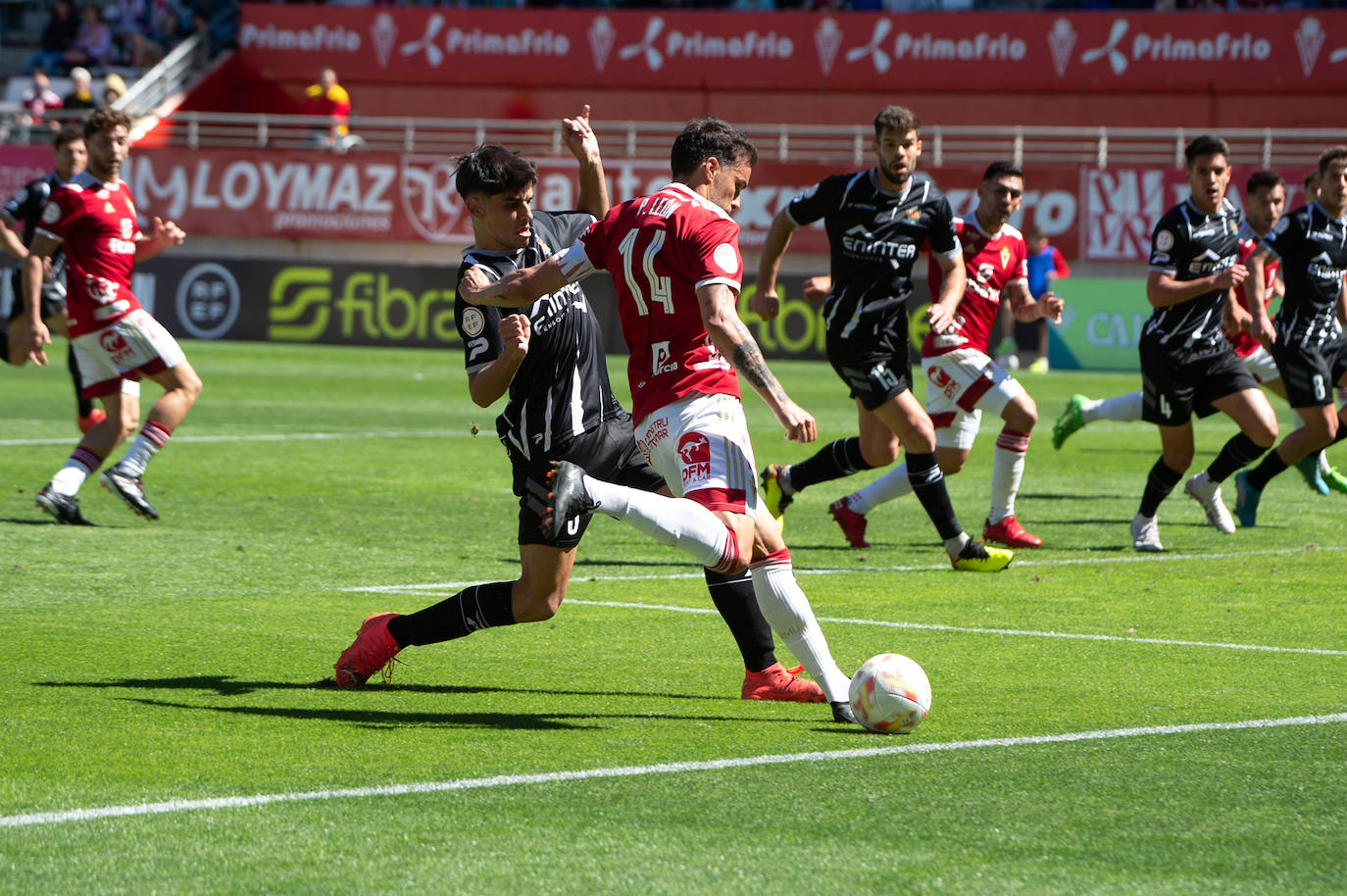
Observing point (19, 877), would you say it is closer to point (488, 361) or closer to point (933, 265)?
point (488, 361)

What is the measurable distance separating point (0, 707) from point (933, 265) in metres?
5.71

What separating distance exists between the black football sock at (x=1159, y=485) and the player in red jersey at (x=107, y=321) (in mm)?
5657

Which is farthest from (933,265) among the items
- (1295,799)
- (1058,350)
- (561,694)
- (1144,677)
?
(1058,350)

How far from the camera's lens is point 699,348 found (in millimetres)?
6020

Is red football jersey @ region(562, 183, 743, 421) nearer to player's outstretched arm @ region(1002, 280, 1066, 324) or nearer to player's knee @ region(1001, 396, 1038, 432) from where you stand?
player's outstretched arm @ region(1002, 280, 1066, 324)

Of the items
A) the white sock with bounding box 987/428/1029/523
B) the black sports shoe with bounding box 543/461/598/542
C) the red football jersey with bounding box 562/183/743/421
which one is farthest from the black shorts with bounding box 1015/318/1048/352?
the black sports shoe with bounding box 543/461/598/542

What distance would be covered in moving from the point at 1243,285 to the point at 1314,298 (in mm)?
505

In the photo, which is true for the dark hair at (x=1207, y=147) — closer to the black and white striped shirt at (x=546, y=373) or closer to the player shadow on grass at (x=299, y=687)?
the black and white striped shirt at (x=546, y=373)

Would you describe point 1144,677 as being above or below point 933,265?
below

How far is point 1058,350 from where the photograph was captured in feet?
96.2

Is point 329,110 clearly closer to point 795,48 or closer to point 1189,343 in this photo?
point 795,48

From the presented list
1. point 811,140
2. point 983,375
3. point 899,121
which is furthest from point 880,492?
point 811,140

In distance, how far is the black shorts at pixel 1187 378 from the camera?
10.7 meters

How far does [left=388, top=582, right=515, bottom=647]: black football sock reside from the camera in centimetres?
643
